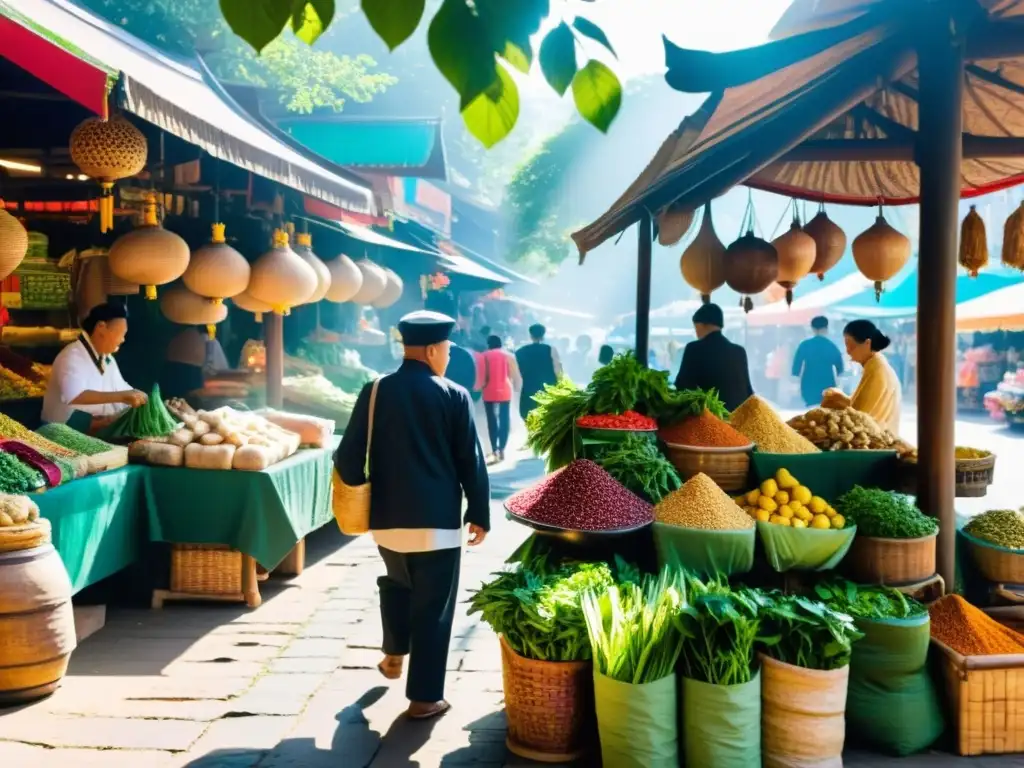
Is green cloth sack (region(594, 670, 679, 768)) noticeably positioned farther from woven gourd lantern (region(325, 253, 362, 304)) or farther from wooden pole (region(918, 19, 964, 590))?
woven gourd lantern (region(325, 253, 362, 304))

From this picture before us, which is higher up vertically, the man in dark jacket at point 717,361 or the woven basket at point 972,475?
the man in dark jacket at point 717,361

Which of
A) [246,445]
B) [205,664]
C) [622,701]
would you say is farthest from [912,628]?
[246,445]

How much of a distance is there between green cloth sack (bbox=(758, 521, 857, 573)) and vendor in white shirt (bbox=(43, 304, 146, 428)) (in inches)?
178

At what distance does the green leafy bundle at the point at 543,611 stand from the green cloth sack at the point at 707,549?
1.07 ft

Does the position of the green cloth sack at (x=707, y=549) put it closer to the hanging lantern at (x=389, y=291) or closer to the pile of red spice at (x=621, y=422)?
the pile of red spice at (x=621, y=422)

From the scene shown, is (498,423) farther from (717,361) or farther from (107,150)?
(107,150)

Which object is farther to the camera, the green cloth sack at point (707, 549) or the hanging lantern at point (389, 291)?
the hanging lantern at point (389, 291)

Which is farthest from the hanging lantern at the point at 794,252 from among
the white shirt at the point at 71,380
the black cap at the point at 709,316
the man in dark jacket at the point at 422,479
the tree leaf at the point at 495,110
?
the tree leaf at the point at 495,110

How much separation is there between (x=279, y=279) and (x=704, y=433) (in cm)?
432

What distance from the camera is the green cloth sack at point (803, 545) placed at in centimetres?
457

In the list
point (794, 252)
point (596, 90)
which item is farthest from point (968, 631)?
point (596, 90)

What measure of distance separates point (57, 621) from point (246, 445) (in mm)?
2008

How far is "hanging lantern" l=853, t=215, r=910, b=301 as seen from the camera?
22.4 feet

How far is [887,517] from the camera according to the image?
4.68m
